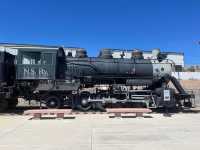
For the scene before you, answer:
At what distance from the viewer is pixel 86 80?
66.1ft

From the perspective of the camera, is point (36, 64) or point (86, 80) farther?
point (86, 80)

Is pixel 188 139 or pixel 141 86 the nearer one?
pixel 188 139

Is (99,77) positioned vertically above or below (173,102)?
above

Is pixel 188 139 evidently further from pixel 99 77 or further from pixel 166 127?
pixel 99 77

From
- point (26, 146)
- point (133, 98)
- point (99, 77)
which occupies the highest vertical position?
point (99, 77)

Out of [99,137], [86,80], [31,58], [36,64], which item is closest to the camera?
[99,137]

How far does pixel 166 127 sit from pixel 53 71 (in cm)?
854

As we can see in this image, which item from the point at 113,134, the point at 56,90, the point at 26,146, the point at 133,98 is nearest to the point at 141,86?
the point at 133,98

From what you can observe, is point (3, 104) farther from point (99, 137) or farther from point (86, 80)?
point (99, 137)

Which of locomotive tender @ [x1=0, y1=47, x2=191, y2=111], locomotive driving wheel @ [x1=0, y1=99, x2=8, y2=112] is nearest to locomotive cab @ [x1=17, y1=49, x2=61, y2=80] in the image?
locomotive tender @ [x1=0, y1=47, x2=191, y2=111]


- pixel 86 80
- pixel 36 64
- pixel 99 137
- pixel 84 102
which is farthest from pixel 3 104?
pixel 99 137

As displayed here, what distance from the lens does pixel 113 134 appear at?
444 inches

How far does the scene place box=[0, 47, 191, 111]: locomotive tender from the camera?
1944cm

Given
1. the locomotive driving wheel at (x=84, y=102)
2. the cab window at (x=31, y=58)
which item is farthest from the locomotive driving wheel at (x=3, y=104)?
the locomotive driving wheel at (x=84, y=102)
